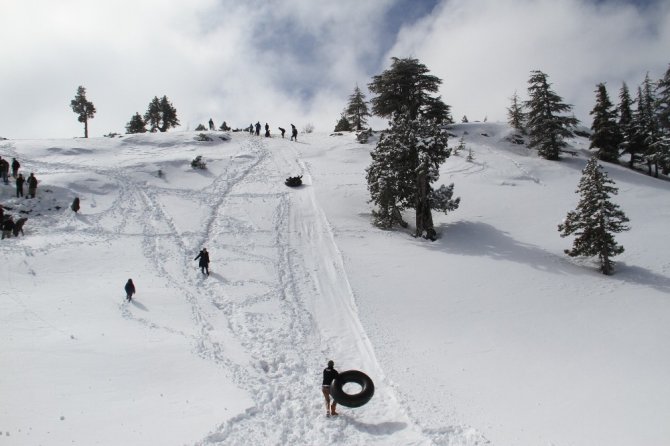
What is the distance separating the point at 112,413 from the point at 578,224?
83.2 feet

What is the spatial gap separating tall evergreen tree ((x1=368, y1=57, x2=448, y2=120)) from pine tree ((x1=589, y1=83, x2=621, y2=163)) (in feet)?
59.5

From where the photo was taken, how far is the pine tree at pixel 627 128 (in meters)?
48.7

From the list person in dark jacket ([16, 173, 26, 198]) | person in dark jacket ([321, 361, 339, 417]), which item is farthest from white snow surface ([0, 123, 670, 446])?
person in dark jacket ([16, 173, 26, 198])

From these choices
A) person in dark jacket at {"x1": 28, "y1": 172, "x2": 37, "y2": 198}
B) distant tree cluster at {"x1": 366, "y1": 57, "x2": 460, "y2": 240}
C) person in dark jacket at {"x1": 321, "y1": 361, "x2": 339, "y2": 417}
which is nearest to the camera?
person in dark jacket at {"x1": 321, "y1": 361, "x2": 339, "y2": 417}

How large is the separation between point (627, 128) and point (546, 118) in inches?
408

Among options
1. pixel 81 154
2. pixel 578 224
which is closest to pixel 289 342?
pixel 578 224

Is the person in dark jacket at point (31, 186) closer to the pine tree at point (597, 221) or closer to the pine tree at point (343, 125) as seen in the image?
the pine tree at point (597, 221)

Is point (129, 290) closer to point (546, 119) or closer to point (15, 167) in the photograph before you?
point (15, 167)

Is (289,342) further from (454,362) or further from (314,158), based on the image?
(314,158)

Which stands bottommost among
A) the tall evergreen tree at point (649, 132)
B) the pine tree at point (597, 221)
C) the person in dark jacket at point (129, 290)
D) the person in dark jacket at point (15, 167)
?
the person in dark jacket at point (129, 290)

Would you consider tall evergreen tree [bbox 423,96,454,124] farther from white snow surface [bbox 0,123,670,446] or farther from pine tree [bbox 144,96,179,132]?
pine tree [bbox 144,96,179,132]

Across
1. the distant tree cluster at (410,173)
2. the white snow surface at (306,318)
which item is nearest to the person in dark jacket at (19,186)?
the white snow surface at (306,318)

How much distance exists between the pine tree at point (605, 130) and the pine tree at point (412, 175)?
97.4 feet

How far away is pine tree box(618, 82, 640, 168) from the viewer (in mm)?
48688
